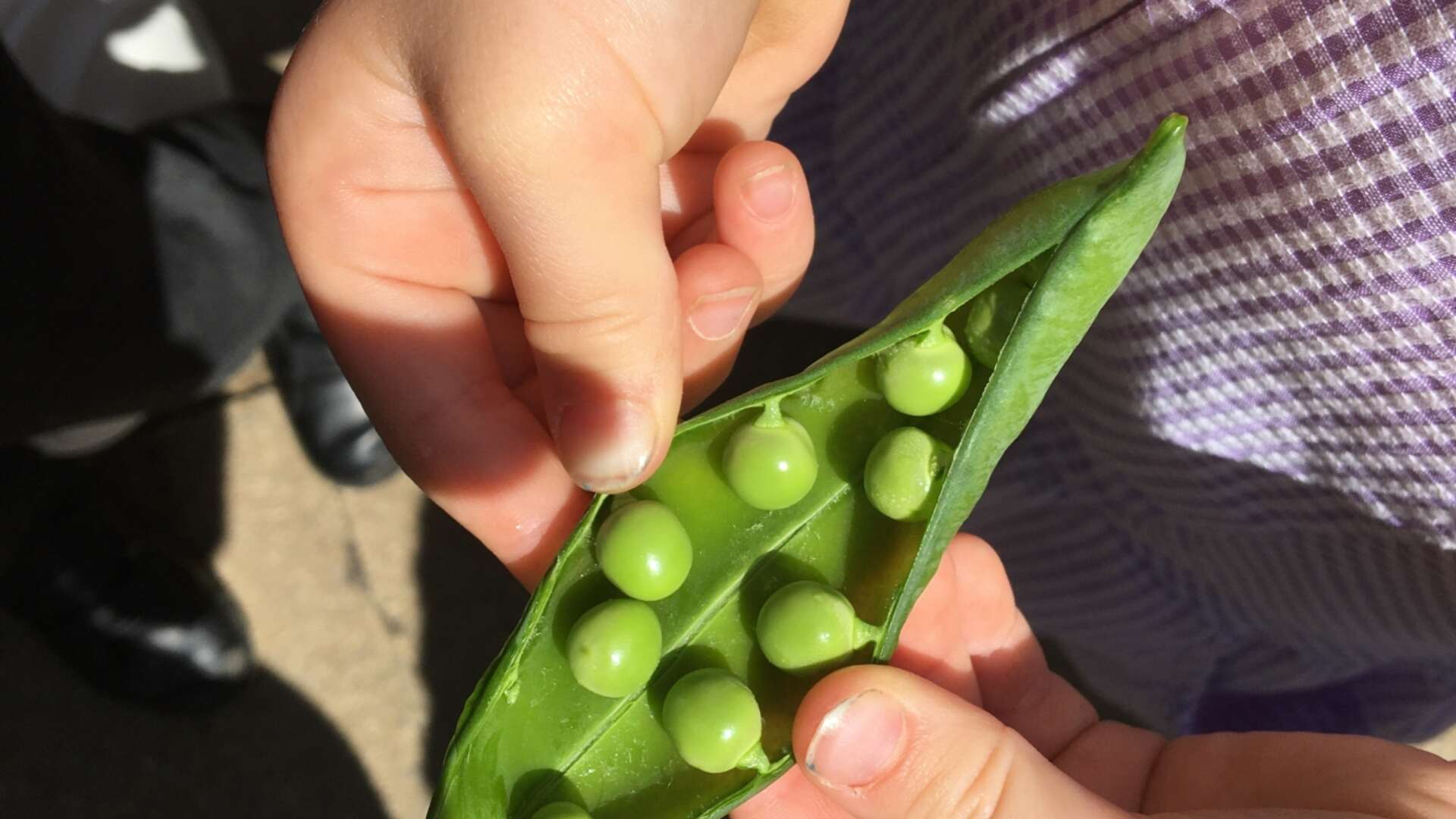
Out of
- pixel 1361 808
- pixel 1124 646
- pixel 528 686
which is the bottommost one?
pixel 1124 646

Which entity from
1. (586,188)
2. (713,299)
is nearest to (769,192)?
(713,299)

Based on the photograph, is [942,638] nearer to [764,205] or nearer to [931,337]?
[931,337]

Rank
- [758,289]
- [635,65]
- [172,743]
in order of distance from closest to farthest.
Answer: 1. [635,65]
2. [758,289]
3. [172,743]

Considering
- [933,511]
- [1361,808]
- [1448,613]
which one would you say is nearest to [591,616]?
[933,511]

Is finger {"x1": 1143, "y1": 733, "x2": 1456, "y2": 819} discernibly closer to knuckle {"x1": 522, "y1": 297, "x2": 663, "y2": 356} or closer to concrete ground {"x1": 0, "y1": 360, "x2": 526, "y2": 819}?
knuckle {"x1": 522, "y1": 297, "x2": 663, "y2": 356}

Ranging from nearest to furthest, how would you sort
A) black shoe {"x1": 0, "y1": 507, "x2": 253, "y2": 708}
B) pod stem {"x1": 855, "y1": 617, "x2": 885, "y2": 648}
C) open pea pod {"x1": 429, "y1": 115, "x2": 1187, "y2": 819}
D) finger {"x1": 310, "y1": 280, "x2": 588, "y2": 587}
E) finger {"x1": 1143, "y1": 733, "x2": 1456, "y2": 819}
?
1. open pea pod {"x1": 429, "y1": 115, "x2": 1187, "y2": 819}
2. finger {"x1": 1143, "y1": 733, "x2": 1456, "y2": 819}
3. pod stem {"x1": 855, "y1": 617, "x2": 885, "y2": 648}
4. finger {"x1": 310, "y1": 280, "x2": 588, "y2": 587}
5. black shoe {"x1": 0, "y1": 507, "x2": 253, "y2": 708}

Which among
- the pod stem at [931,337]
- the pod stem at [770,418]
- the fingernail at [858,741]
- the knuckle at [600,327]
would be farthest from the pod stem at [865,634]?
the knuckle at [600,327]

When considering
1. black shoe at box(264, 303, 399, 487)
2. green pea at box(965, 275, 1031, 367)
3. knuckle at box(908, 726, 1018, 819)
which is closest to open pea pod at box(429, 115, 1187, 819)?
green pea at box(965, 275, 1031, 367)

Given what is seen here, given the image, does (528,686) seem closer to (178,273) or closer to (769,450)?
(769,450)
